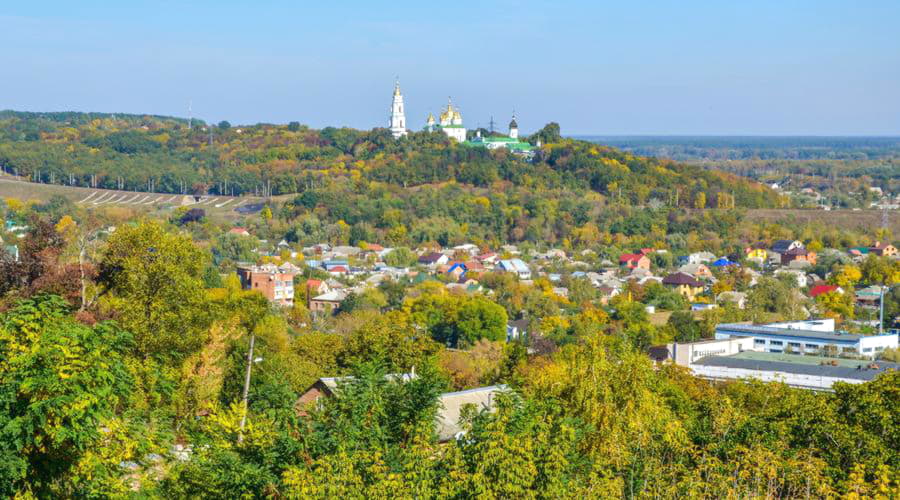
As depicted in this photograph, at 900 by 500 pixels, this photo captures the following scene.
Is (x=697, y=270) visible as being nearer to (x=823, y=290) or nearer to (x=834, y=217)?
(x=823, y=290)

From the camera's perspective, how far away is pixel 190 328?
14430mm

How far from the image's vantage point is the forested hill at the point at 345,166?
212 feet

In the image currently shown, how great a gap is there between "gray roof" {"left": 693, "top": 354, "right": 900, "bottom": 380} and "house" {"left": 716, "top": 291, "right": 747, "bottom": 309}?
37.9 feet

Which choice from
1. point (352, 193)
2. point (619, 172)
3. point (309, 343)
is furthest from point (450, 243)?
point (309, 343)

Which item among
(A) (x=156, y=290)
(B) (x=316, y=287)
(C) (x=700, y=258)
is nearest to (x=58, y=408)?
(A) (x=156, y=290)

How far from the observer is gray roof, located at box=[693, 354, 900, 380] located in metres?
22.8

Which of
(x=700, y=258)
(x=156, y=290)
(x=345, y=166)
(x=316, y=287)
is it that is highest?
(x=156, y=290)

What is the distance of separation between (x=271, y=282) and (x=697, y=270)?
1635 centimetres

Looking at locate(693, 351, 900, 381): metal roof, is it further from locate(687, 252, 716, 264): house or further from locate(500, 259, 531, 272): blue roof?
locate(687, 252, 716, 264): house

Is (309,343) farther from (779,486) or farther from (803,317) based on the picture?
(803,317)

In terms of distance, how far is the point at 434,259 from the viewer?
4797 cm

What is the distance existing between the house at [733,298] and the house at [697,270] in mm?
4911

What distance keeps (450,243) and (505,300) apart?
16382 mm

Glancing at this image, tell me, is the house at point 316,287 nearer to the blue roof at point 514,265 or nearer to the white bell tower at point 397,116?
the blue roof at point 514,265
